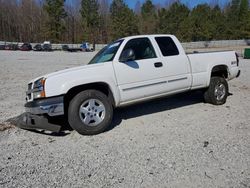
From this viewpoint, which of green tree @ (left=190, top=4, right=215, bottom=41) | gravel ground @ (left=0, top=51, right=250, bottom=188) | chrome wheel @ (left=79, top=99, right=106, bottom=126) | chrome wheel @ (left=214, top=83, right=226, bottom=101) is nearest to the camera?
gravel ground @ (left=0, top=51, right=250, bottom=188)

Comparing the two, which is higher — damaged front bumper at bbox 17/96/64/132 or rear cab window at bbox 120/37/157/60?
rear cab window at bbox 120/37/157/60

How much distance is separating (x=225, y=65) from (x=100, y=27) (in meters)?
85.0

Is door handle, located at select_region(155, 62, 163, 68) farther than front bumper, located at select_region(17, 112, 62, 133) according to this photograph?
Yes

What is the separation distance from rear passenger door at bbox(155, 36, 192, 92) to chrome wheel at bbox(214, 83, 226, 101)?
3.54 feet

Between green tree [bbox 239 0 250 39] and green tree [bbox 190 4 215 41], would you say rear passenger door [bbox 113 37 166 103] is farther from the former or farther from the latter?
green tree [bbox 239 0 250 39]

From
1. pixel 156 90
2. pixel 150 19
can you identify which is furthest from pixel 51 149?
pixel 150 19

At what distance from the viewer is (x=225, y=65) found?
7.11 meters

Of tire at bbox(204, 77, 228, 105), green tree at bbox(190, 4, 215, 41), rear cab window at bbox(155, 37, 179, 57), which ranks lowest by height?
tire at bbox(204, 77, 228, 105)

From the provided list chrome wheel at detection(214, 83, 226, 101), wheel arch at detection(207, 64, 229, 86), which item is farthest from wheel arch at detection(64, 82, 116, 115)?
chrome wheel at detection(214, 83, 226, 101)

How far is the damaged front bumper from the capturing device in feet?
15.7

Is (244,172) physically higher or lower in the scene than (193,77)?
lower

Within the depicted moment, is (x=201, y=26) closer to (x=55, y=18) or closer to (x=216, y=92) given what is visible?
(x=55, y=18)

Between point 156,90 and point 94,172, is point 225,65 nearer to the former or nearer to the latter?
point 156,90

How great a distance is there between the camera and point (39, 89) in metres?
4.91
